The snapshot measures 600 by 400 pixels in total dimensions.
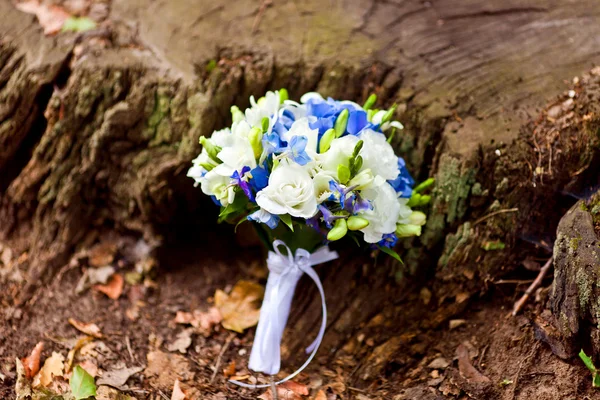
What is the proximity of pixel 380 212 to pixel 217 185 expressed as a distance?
0.54 m

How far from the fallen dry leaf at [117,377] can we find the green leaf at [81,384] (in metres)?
0.10

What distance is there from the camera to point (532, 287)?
200cm

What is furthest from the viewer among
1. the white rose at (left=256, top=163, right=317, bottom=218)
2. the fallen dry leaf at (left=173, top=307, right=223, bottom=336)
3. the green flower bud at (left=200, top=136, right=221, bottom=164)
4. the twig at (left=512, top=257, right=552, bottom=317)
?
the fallen dry leaf at (left=173, top=307, right=223, bottom=336)

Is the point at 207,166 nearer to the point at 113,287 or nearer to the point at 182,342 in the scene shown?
the point at 182,342

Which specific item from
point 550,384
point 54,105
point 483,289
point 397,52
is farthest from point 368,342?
point 54,105

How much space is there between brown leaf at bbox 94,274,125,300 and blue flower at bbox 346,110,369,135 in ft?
4.16

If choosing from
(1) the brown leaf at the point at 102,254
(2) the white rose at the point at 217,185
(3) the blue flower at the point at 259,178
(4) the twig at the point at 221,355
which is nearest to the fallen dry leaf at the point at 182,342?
(4) the twig at the point at 221,355

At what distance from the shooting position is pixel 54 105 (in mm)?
2285

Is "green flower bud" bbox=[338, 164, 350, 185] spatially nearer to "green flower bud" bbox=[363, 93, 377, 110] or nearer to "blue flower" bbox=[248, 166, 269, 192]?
"blue flower" bbox=[248, 166, 269, 192]

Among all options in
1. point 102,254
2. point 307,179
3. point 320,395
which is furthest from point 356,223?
point 102,254

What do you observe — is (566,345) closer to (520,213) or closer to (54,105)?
(520,213)

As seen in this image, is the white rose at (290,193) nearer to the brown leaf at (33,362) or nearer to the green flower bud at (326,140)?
the green flower bud at (326,140)

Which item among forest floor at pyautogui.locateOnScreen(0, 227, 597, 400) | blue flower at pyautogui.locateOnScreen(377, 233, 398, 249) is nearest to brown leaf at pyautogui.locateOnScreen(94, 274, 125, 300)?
forest floor at pyautogui.locateOnScreen(0, 227, 597, 400)

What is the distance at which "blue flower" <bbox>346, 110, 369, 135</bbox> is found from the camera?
1859 millimetres
